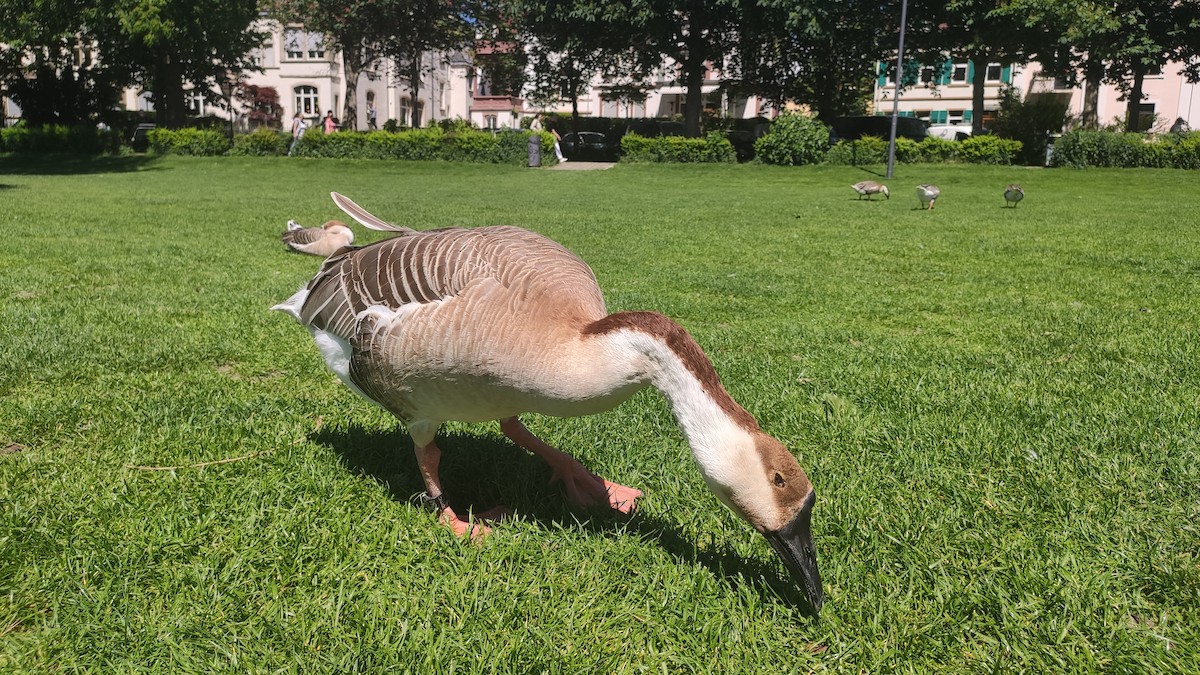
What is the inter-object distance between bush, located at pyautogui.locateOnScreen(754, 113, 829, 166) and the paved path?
20.7ft

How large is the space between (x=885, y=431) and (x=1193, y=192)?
74.8 feet

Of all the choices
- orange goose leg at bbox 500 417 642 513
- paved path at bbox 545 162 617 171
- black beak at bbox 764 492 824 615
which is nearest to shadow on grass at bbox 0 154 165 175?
paved path at bbox 545 162 617 171

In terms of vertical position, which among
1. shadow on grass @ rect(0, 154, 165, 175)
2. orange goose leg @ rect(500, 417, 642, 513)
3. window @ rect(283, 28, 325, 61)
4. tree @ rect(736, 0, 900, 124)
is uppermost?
window @ rect(283, 28, 325, 61)

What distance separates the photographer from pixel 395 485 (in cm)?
351

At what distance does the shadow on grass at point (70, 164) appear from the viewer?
2688 cm

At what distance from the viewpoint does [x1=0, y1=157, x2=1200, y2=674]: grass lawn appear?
2457 millimetres

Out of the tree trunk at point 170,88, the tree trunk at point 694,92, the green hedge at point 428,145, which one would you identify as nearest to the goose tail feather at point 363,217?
the green hedge at point 428,145

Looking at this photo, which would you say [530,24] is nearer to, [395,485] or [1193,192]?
[1193,192]

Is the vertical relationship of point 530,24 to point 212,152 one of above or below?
above

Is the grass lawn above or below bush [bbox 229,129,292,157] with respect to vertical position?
below

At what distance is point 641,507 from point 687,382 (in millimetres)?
1076

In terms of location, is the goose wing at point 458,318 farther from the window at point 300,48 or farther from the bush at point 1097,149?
the window at point 300,48

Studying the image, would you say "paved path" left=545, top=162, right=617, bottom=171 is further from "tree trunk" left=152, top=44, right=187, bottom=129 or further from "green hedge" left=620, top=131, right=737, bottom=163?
"tree trunk" left=152, top=44, right=187, bottom=129

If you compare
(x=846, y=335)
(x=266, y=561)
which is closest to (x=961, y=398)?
(x=846, y=335)
